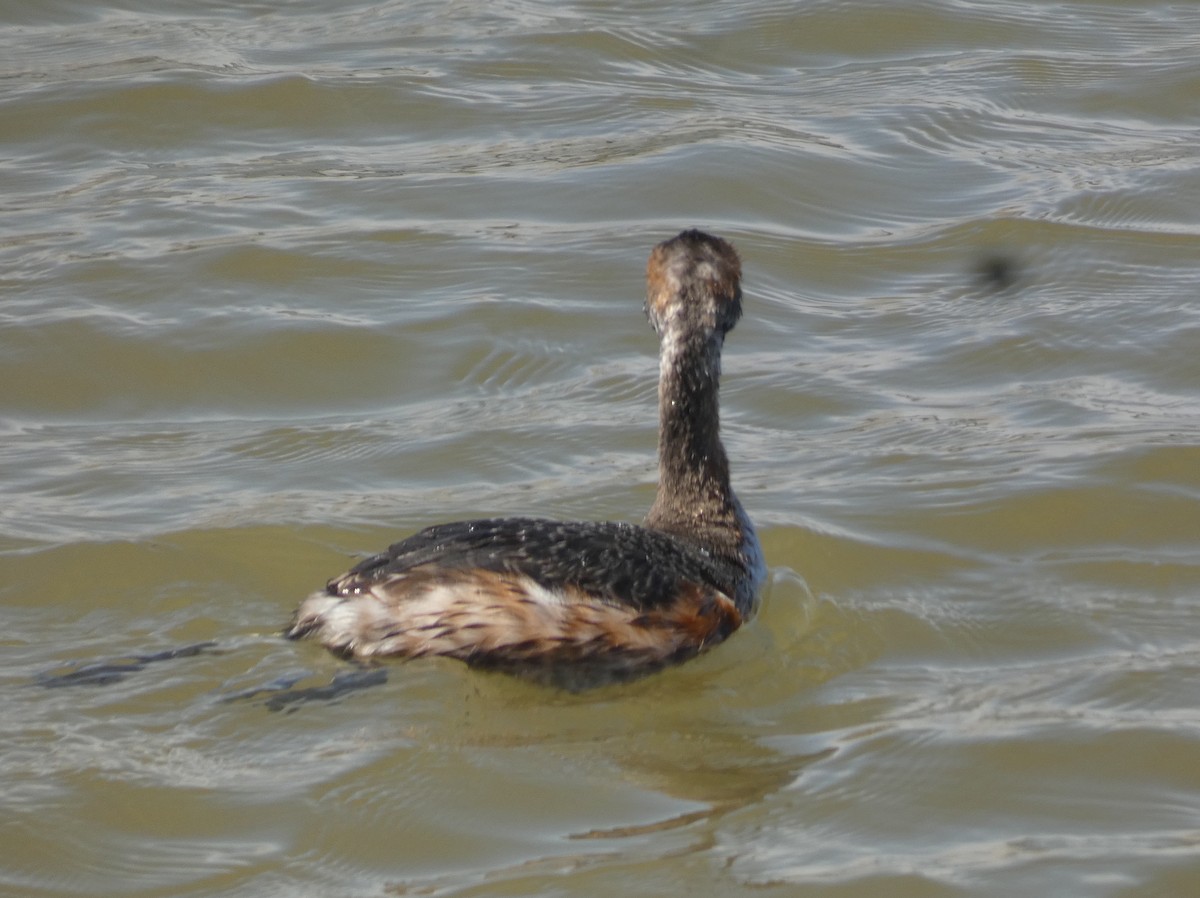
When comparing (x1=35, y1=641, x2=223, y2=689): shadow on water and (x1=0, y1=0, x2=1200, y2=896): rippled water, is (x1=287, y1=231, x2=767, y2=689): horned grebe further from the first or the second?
(x1=35, y1=641, x2=223, y2=689): shadow on water

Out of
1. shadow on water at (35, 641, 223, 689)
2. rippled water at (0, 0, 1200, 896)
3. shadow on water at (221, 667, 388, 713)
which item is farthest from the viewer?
shadow on water at (35, 641, 223, 689)

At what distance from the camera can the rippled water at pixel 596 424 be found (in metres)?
5.24

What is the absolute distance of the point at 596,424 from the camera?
27.3 ft

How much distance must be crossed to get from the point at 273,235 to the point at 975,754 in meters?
5.79

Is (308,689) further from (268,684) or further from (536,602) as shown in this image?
(536,602)

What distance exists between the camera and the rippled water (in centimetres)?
524

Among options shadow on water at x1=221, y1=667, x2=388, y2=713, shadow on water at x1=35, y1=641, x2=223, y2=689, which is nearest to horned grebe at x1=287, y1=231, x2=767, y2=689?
shadow on water at x1=221, y1=667, x2=388, y2=713

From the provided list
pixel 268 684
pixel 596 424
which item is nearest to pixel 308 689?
pixel 268 684

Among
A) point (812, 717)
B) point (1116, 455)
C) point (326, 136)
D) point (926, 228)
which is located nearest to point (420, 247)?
point (326, 136)

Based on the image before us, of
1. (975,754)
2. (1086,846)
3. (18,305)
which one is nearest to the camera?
(1086,846)

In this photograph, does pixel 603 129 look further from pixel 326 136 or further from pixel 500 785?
pixel 500 785

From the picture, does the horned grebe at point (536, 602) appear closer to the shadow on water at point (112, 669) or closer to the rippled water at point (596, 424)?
the rippled water at point (596, 424)

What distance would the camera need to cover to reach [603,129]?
11711 millimetres

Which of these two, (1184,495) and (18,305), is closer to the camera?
(1184,495)
